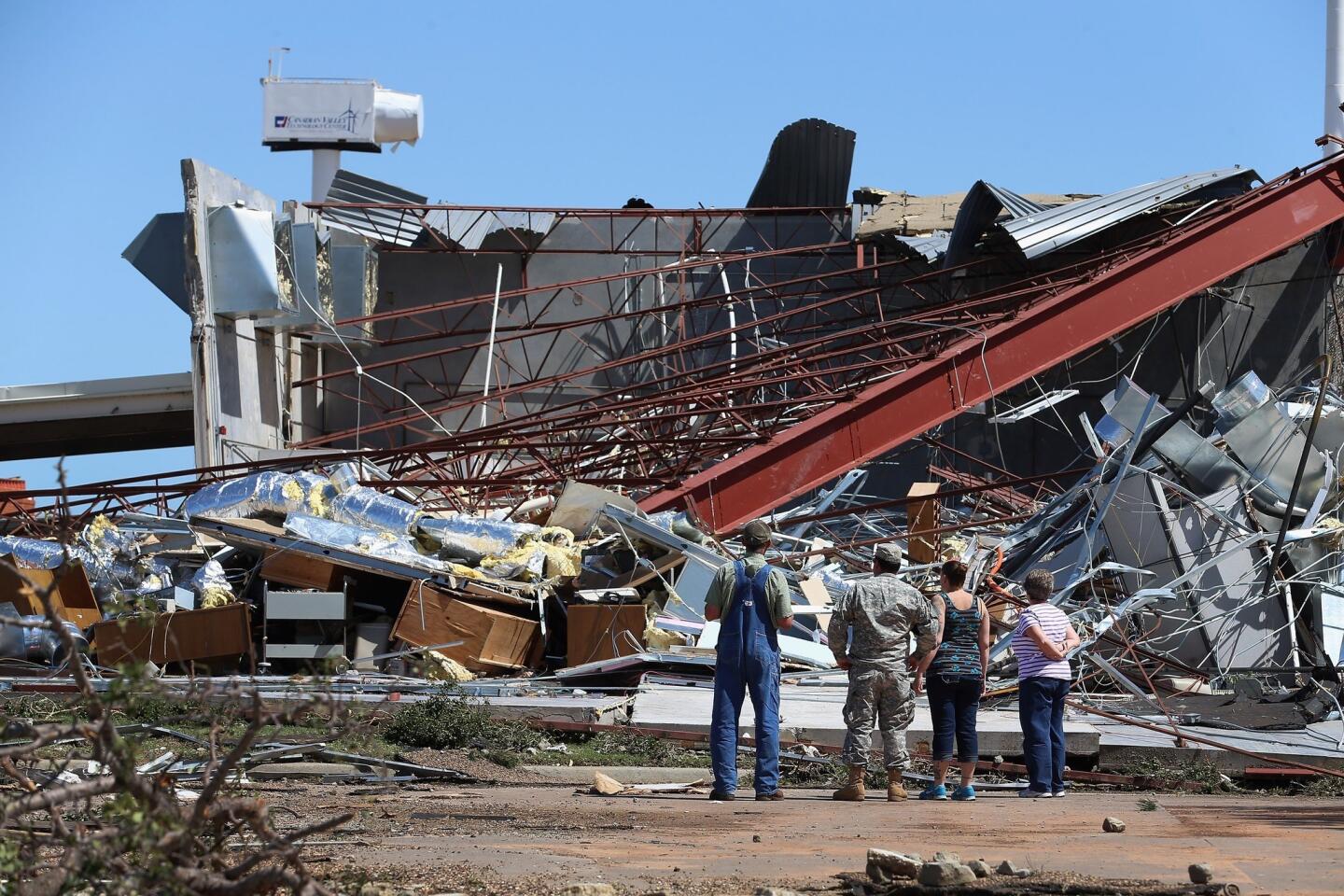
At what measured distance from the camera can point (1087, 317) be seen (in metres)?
20.2

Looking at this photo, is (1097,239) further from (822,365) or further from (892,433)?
(892,433)

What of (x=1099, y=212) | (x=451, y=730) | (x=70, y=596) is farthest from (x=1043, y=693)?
(x=1099, y=212)

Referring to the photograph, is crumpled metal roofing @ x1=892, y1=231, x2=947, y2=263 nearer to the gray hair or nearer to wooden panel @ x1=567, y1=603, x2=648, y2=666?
wooden panel @ x1=567, y1=603, x2=648, y2=666

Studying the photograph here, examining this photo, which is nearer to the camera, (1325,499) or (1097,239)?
(1325,499)

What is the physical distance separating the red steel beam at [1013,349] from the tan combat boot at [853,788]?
7150mm

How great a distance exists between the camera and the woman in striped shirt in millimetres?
9516

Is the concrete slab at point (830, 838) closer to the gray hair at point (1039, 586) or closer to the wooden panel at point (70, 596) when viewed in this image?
the gray hair at point (1039, 586)

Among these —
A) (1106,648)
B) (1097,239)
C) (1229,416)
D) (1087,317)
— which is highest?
(1097,239)

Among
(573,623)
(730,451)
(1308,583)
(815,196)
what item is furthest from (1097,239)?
(573,623)

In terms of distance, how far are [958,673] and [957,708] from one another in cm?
25

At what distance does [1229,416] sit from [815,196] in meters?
12.1

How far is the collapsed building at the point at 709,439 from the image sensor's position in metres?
14.0

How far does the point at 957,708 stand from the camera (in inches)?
381

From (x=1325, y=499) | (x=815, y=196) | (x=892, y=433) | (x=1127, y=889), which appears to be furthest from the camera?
(x=815, y=196)
